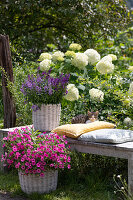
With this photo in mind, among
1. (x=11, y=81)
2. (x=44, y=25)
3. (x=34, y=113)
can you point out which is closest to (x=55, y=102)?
(x=34, y=113)

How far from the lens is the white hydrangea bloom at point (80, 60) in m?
4.61

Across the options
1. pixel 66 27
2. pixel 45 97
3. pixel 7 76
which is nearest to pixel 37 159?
pixel 45 97

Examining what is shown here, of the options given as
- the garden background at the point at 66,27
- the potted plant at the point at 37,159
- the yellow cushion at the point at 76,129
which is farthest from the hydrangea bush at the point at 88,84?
the potted plant at the point at 37,159

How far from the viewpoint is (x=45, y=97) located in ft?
11.6

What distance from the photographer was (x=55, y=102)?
3.61m

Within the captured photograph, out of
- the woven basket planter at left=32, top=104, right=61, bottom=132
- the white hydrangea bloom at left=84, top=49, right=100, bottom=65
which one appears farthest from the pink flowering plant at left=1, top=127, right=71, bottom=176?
the white hydrangea bloom at left=84, top=49, right=100, bottom=65

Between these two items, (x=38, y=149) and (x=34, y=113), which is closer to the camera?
(x=38, y=149)

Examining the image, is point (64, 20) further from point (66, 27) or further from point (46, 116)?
point (46, 116)

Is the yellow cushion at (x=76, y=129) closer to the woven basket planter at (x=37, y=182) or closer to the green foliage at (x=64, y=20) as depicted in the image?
the woven basket planter at (x=37, y=182)

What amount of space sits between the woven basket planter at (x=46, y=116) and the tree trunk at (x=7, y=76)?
2.80ft

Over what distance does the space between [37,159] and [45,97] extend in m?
0.85

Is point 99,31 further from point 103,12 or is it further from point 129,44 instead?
point 129,44

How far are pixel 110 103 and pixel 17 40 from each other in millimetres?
4144

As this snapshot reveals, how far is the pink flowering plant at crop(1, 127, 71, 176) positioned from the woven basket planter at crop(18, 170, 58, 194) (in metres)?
0.07
